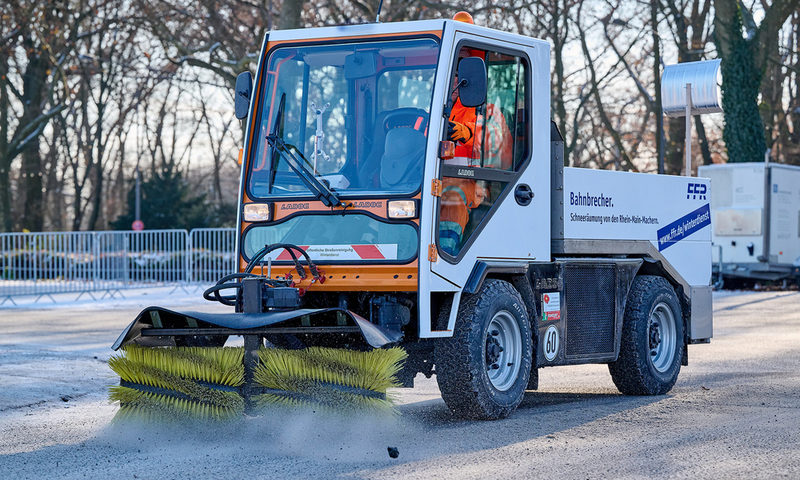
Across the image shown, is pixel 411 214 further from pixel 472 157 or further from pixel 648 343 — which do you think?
pixel 648 343

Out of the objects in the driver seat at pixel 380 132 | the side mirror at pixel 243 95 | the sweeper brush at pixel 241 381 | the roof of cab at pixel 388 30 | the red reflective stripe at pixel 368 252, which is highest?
the roof of cab at pixel 388 30

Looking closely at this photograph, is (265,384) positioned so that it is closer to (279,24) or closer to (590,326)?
(590,326)

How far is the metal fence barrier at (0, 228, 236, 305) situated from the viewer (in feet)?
81.5

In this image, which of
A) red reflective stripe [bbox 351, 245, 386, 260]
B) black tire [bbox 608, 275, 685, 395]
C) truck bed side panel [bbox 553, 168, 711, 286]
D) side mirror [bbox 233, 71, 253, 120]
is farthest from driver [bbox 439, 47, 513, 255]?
black tire [bbox 608, 275, 685, 395]

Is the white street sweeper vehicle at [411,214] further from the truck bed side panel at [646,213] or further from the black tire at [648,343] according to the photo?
the black tire at [648,343]

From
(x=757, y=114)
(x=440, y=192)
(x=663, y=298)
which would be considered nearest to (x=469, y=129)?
(x=440, y=192)

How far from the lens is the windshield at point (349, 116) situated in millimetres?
8133

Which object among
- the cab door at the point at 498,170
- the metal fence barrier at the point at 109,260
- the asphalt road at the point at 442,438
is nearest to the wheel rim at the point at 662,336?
the asphalt road at the point at 442,438

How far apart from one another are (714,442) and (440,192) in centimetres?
236

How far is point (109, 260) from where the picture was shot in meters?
25.3

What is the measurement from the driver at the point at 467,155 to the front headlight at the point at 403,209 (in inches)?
9.6

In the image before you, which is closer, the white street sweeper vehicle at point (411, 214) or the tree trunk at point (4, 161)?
the white street sweeper vehicle at point (411, 214)

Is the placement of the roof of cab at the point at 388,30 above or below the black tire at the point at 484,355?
above

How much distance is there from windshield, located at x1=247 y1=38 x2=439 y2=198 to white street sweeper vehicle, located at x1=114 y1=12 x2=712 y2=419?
11mm
